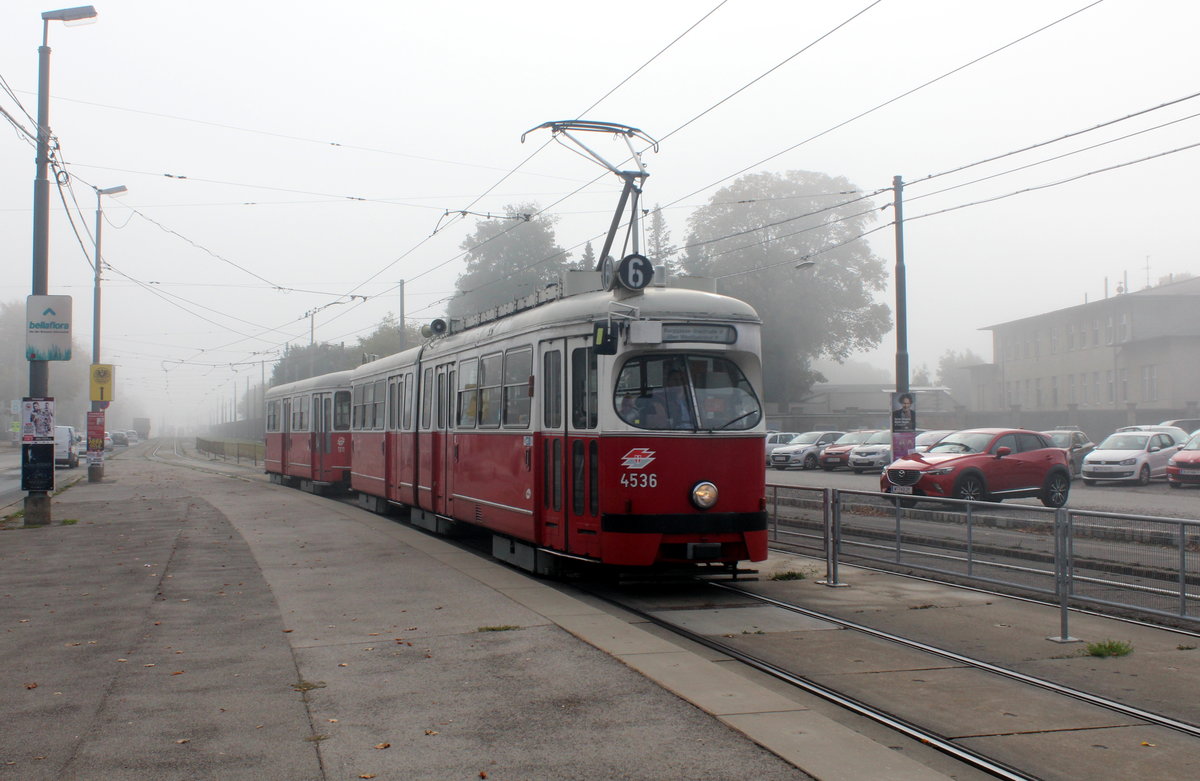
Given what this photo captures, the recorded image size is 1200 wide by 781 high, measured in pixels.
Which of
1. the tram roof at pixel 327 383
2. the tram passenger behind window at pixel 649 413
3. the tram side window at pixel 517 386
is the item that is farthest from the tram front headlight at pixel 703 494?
the tram roof at pixel 327 383

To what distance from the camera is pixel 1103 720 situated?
648cm

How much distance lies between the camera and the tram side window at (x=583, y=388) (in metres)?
10.9

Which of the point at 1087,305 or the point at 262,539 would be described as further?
the point at 1087,305

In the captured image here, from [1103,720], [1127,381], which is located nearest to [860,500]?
[1103,720]

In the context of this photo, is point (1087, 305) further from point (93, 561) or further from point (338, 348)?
point (93, 561)

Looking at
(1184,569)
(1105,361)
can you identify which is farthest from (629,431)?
(1105,361)

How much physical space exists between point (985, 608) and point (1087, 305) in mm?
56041

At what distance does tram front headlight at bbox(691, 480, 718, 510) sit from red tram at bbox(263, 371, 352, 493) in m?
16.2

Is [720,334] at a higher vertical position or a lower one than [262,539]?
higher

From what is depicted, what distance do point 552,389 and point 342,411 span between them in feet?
50.7

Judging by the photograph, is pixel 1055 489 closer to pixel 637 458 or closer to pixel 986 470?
pixel 986 470

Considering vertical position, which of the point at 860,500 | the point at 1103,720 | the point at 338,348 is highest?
the point at 338,348

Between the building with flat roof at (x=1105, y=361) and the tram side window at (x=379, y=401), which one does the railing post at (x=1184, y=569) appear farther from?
the building with flat roof at (x=1105, y=361)

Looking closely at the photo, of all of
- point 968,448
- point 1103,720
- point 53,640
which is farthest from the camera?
point 968,448
